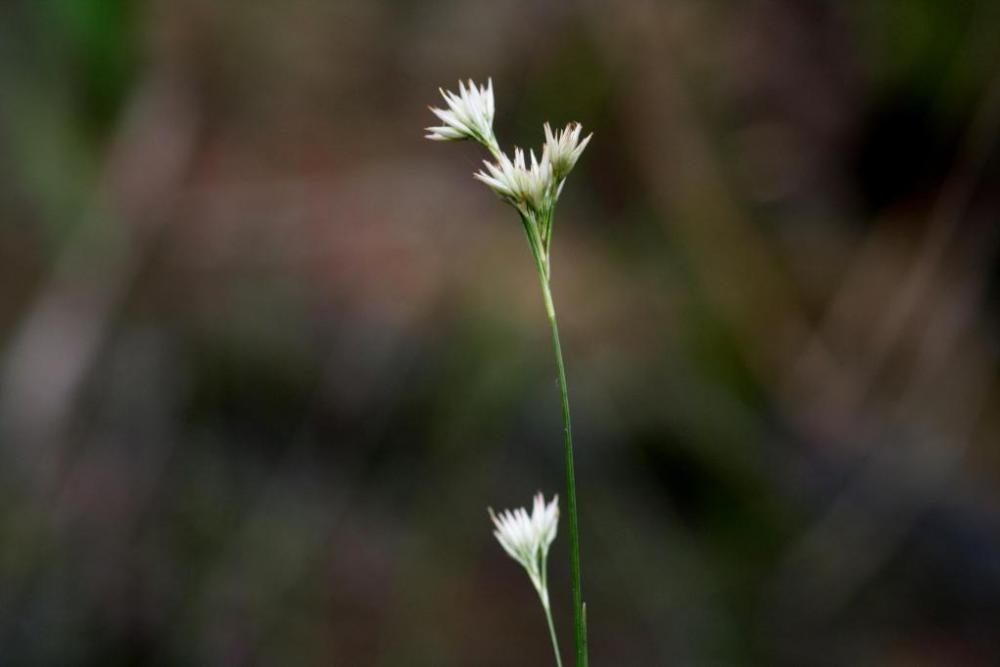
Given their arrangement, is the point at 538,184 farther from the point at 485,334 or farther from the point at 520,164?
the point at 485,334

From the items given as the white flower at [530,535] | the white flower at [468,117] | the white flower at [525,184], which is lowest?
the white flower at [530,535]

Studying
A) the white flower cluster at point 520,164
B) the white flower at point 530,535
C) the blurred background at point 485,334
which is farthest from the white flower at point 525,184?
the blurred background at point 485,334

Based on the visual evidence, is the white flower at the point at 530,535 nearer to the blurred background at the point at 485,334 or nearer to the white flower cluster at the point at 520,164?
the white flower cluster at the point at 520,164

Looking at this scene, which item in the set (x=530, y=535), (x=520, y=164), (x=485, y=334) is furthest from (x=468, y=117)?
(x=485, y=334)

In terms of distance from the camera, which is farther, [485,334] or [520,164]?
[485,334]

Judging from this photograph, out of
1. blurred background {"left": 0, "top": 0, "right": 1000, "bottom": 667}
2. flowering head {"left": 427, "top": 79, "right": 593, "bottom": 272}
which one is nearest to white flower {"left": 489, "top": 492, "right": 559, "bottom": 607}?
flowering head {"left": 427, "top": 79, "right": 593, "bottom": 272}

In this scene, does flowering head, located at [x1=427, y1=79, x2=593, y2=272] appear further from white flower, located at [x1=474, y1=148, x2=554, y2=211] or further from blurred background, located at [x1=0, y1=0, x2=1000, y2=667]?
blurred background, located at [x1=0, y1=0, x2=1000, y2=667]

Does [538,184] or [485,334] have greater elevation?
[485,334]

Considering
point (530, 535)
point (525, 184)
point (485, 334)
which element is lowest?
point (530, 535)
